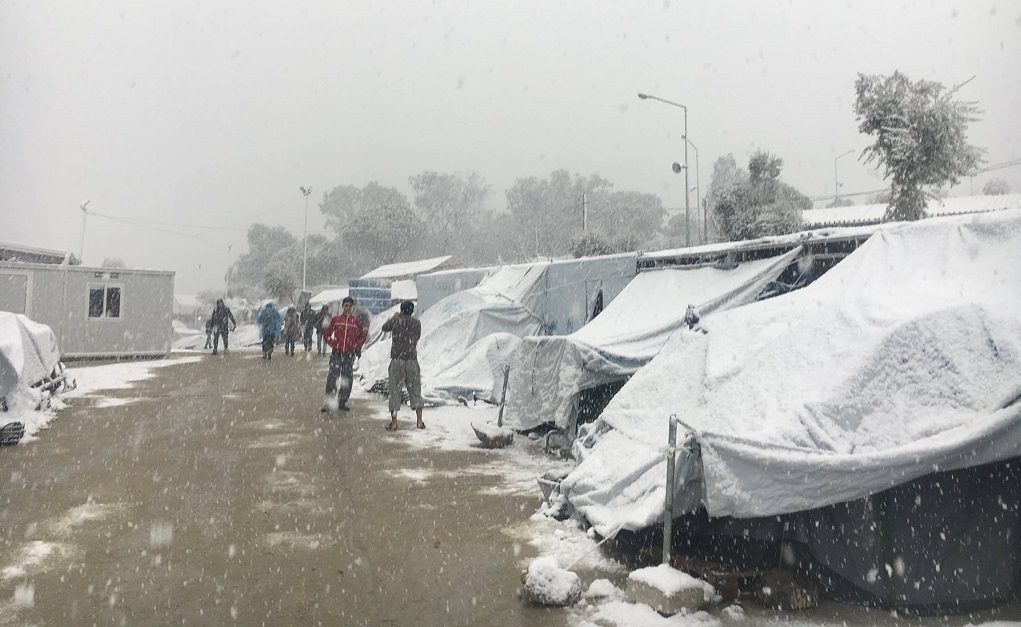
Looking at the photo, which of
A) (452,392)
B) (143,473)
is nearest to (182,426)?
(143,473)

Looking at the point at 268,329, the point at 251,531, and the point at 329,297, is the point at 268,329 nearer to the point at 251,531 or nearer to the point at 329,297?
the point at 251,531

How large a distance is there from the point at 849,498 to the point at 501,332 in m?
9.65

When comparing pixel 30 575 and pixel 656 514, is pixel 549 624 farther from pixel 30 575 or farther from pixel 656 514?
pixel 30 575

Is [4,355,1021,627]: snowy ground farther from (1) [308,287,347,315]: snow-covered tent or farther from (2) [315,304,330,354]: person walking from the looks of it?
(1) [308,287,347,315]: snow-covered tent

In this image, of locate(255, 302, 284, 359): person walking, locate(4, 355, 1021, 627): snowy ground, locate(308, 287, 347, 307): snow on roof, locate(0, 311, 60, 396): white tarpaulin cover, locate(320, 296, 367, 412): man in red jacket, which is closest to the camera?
locate(4, 355, 1021, 627): snowy ground

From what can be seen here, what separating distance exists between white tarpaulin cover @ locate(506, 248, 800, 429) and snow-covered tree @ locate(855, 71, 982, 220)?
1327 centimetres

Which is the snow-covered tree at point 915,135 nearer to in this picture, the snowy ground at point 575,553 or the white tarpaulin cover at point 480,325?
the white tarpaulin cover at point 480,325

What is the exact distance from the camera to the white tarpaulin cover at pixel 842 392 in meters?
3.59

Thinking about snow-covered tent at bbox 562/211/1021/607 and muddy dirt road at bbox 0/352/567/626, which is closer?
snow-covered tent at bbox 562/211/1021/607

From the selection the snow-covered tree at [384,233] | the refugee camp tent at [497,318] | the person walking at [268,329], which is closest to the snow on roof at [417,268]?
the person walking at [268,329]

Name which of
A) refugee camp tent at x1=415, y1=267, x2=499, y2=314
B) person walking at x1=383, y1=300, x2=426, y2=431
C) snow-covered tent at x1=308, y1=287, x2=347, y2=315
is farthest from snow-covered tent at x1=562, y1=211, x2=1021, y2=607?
snow-covered tent at x1=308, y1=287, x2=347, y2=315

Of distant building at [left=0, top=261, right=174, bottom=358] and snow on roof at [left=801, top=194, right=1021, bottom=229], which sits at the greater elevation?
snow on roof at [left=801, top=194, right=1021, bottom=229]

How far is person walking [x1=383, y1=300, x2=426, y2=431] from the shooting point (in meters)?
9.23

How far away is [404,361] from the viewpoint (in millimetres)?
9312
